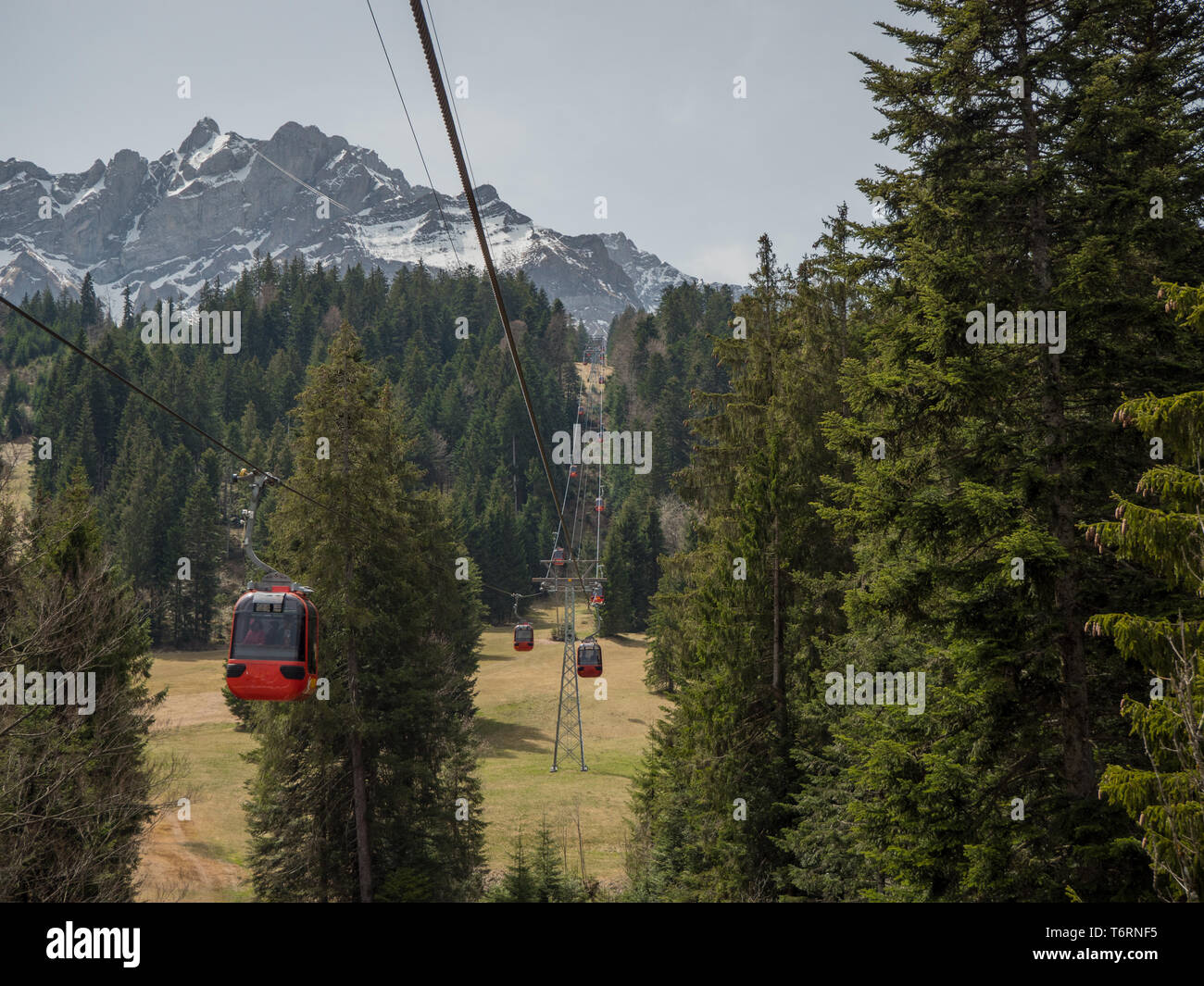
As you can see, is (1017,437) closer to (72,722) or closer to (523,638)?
(72,722)

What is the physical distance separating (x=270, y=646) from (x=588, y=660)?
22302 mm

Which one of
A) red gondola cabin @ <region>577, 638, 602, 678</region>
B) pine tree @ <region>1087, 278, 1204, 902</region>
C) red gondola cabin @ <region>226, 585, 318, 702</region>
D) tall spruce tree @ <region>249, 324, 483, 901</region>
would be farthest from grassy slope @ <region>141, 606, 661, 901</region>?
pine tree @ <region>1087, 278, 1204, 902</region>

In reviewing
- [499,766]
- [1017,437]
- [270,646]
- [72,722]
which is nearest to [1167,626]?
[1017,437]

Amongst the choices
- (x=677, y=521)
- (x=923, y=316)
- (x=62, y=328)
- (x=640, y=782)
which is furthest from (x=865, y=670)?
(x=62, y=328)

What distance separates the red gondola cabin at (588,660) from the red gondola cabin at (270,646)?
21943mm

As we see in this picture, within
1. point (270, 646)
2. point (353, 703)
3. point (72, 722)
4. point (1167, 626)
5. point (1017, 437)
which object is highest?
point (1017, 437)

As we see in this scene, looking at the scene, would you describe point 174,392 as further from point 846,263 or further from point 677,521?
point 846,263

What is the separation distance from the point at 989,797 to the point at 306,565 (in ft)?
56.6

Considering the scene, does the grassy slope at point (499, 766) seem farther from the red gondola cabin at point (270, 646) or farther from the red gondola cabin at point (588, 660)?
the red gondola cabin at point (270, 646)

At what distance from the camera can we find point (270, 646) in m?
Result: 14.4

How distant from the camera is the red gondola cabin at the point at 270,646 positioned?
47.2 feet

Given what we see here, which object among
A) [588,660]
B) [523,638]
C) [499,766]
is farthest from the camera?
[499,766]
